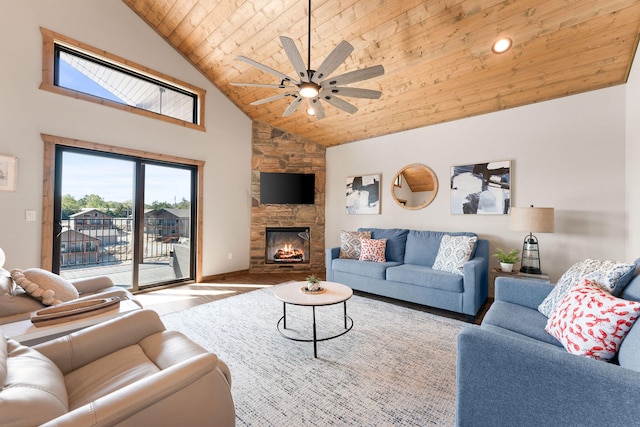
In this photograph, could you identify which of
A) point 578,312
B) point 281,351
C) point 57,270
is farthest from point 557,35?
point 57,270

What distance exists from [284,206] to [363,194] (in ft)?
5.30

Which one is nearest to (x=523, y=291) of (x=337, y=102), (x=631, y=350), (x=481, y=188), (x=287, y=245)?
(x=631, y=350)

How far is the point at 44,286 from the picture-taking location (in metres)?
1.93

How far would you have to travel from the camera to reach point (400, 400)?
1.72 meters

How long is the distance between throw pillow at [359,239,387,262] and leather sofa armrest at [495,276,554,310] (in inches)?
74.5

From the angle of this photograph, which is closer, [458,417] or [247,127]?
[458,417]

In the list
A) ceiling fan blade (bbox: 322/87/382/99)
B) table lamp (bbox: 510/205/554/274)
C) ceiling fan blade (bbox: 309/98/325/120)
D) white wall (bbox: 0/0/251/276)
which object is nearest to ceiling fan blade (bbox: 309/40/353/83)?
ceiling fan blade (bbox: 322/87/382/99)

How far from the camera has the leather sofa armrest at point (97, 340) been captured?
1254 mm

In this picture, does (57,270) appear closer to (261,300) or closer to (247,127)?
(261,300)

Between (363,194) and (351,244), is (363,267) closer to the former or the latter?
(351,244)

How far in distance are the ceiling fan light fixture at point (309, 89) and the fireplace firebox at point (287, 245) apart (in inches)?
132

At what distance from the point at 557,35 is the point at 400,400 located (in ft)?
11.6

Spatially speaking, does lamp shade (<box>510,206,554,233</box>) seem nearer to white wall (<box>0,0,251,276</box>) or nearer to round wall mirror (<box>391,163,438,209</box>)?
round wall mirror (<box>391,163,438,209</box>)

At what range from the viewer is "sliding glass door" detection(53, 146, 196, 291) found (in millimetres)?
3369
